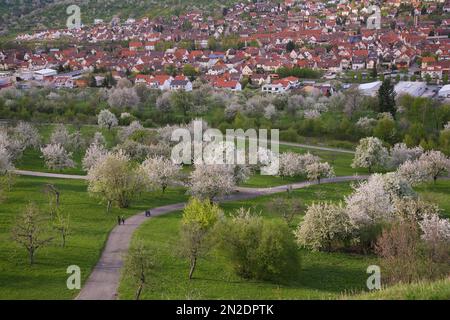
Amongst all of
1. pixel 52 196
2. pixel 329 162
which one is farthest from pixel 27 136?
pixel 329 162

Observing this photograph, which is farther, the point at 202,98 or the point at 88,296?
the point at 202,98

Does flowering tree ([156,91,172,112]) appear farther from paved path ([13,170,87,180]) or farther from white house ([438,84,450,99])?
white house ([438,84,450,99])

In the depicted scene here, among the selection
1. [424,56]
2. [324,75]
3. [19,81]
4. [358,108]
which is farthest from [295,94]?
[19,81]

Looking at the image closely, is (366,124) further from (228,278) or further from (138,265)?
(138,265)

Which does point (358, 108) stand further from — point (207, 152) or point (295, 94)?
point (207, 152)

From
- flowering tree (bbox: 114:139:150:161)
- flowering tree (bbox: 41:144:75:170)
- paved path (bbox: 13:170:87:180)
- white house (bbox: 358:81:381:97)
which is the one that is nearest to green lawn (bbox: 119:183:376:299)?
paved path (bbox: 13:170:87:180)

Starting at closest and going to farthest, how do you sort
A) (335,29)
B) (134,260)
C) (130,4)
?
(134,260) < (335,29) < (130,4)
